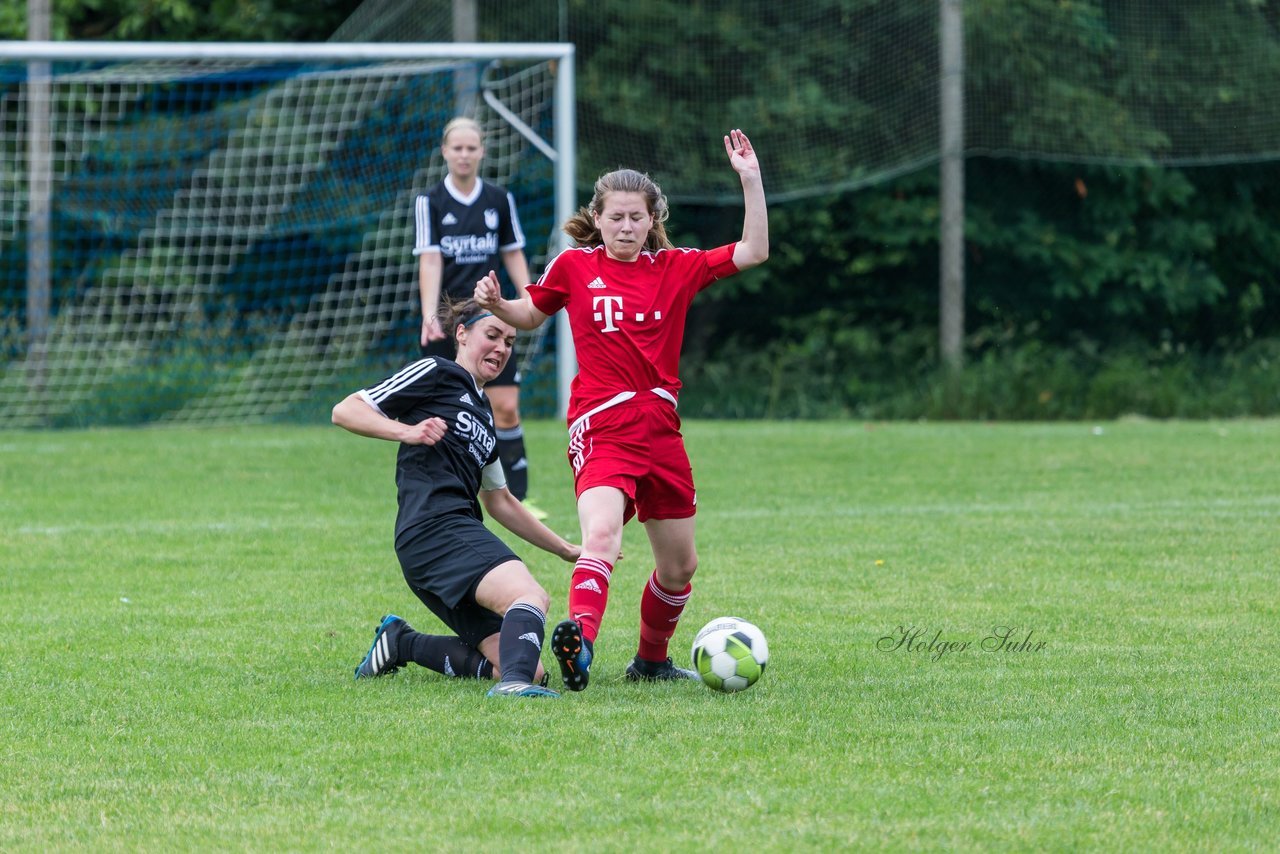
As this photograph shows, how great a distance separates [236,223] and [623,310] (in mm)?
11169

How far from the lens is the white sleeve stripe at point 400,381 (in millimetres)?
5293

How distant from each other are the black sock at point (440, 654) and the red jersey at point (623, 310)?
0.81 m

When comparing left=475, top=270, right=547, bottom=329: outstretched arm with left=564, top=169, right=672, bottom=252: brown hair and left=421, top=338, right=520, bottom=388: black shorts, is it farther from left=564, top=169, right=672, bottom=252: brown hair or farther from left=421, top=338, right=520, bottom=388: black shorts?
left=421, top=338, right=520, bottom=388: black shorts

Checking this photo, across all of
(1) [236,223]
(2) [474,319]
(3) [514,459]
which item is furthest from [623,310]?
(1) [236,223]

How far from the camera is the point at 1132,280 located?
18219mm

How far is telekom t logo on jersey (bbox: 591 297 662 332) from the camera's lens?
5.16 metres

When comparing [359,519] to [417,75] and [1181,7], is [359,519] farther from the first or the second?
[1181,7]

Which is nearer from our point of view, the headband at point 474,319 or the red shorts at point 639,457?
the red shorts at point 639,457

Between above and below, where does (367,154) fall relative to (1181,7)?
below

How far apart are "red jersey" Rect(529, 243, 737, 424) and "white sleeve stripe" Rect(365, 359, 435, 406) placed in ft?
1.41

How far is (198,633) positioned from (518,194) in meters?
10.1

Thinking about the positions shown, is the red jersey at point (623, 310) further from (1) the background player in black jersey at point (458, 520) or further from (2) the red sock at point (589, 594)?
(2) the red sock at point (589, 594)

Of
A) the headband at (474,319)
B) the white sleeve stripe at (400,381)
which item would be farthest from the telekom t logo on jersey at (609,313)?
the white sleeve stripe at (400,381)

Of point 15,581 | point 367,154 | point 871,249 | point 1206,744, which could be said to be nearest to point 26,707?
point 15,581
